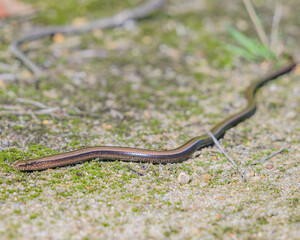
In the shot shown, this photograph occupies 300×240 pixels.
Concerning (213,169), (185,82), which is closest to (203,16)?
(185,82)

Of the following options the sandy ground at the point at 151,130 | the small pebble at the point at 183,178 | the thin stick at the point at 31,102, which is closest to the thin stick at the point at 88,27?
the sandy ground at the point at 151,130

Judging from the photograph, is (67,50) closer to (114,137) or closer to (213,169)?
(114,137)

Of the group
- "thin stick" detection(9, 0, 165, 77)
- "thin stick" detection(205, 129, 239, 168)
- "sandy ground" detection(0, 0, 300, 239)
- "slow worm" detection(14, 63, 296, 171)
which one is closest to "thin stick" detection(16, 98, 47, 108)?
"sandy ground" detection(0, 0, 300, 239)

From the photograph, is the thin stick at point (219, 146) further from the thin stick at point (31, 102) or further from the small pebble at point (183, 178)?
the thin stick at point (31, 102)

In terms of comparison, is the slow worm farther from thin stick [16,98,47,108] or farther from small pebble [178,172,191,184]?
thin stick [16,98,47,108]

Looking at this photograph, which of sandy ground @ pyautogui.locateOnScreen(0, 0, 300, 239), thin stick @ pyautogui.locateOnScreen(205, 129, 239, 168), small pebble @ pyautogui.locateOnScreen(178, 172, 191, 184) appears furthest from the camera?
thin stick @ pyautogui.locateOnScreen(205, 129, 239, 168)

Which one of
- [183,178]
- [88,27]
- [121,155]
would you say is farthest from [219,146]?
[88,27]
